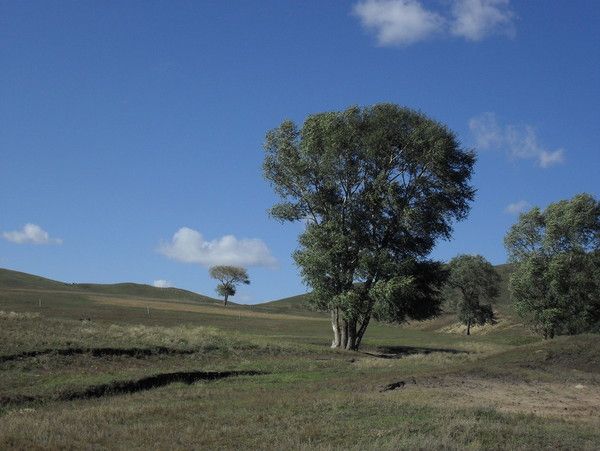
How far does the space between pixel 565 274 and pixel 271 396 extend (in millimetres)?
43247

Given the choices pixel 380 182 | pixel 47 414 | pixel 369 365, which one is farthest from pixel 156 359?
pixel 380 182

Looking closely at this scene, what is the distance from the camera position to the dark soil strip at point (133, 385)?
1934 cm

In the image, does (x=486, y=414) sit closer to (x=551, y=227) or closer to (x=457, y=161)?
(x=457, y=161)

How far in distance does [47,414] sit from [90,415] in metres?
1.41

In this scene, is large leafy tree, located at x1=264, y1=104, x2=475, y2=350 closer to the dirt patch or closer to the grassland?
the grassland

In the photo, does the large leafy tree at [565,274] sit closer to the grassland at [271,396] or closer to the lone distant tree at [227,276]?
the grassland at [271,396]

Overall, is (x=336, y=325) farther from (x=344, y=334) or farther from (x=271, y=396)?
(x=271, y=396)

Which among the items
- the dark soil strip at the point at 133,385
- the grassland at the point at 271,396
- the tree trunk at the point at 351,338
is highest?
the tree trunk at the point at 351,338

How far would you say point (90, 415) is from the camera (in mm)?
15094

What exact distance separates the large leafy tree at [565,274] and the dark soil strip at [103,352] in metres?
34.3

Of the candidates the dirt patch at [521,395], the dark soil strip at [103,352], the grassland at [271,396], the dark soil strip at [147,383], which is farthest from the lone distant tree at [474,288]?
the dirt patch at [521,395]

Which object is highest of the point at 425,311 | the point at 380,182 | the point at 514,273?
the point at 380,182

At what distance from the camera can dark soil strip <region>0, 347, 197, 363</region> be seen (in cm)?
2615

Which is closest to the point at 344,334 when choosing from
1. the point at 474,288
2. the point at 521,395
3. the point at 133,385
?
the point at 133,385
